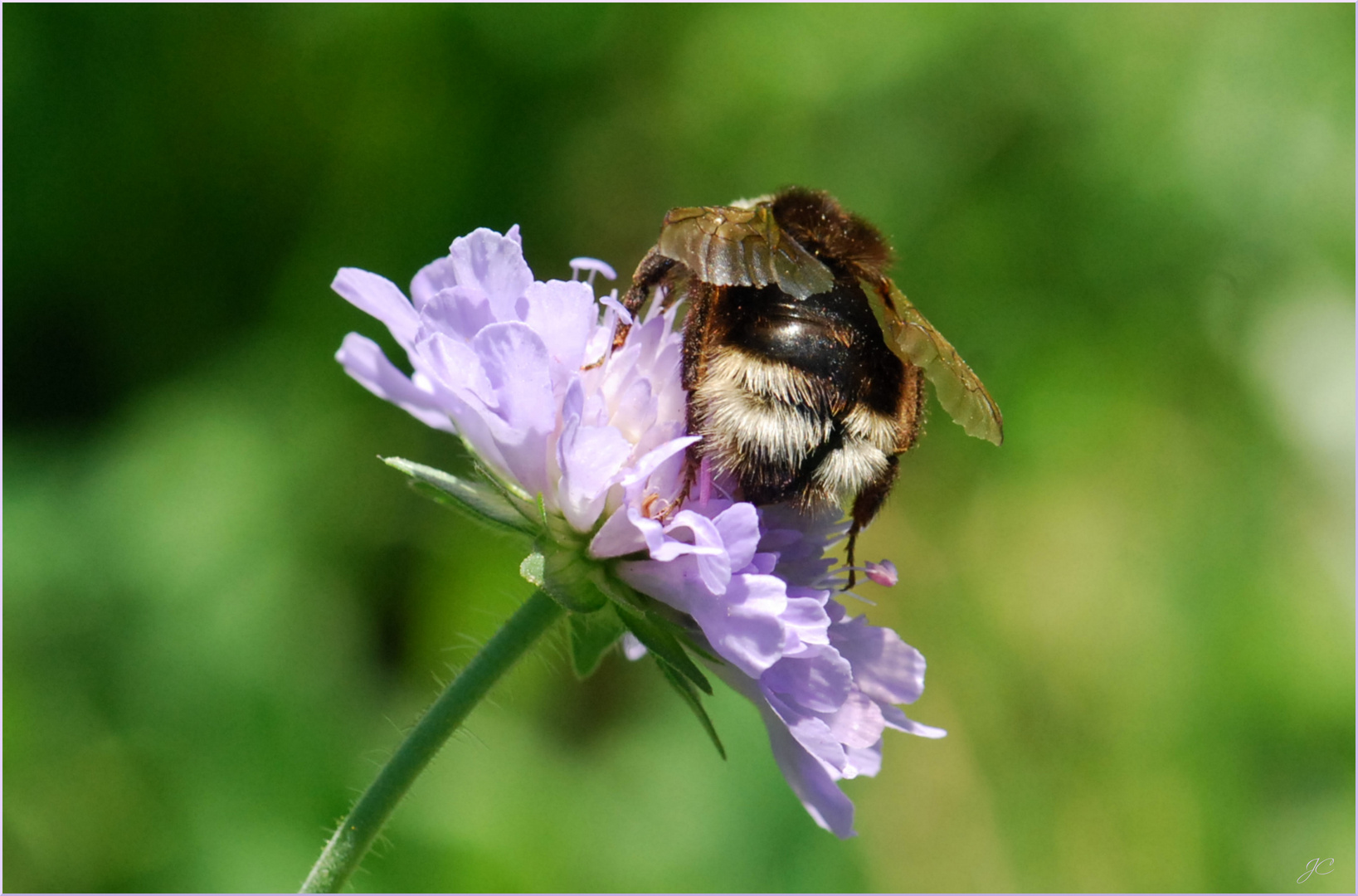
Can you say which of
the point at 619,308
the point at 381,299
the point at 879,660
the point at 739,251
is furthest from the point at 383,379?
the point at 879,660

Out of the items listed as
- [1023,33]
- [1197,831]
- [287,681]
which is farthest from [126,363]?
[1197,831]

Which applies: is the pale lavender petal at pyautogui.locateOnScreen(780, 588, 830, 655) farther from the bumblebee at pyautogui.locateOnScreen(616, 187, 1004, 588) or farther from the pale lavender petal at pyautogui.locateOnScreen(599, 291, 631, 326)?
the pale lavender petal at pyautogui.locateOnScreen(599, 291, 631, 326)

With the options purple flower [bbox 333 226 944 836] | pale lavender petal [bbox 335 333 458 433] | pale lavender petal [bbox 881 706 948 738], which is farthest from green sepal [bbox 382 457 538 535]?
pale lavender petal [bbox 881 706 948 738]

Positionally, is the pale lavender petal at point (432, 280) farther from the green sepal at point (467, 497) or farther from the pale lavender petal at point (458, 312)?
the green sepal at point (467, 497)

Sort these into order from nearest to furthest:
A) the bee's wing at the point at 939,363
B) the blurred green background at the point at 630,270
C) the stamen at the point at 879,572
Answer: the bee's wing at the point at 939,363, the stamen at the point at 879,572, the blurred green background at the point at 630,270

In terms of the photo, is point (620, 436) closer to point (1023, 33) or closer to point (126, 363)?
point (126, 363)
